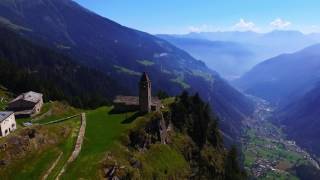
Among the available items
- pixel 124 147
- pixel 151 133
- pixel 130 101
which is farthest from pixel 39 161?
pixel 130 101

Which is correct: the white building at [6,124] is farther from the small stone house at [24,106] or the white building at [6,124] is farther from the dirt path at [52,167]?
the small stone house at [24,106]

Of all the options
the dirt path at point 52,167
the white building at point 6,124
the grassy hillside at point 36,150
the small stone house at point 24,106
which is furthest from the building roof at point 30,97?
the dirt path at point 52,167

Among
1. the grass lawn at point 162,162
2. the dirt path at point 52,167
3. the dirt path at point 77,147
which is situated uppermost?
the dirt path at point 77,147

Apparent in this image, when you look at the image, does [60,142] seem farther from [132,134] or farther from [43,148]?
[132,134]

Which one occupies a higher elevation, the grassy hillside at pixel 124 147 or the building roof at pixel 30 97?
the building roof at pixel 30 97

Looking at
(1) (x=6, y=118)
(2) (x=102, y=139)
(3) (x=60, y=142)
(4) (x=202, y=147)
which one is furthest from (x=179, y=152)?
(1) (x=6, y=118)
